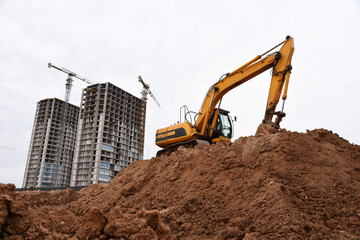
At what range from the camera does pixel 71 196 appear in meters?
9.05

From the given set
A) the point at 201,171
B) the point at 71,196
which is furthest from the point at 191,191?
the point at 71,196

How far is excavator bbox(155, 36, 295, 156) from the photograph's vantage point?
26.7 ft

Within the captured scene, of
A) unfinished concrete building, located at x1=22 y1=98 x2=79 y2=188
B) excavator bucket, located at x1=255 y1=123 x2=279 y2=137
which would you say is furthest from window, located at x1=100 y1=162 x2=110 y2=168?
excavator bucket, located at x1=255 y1=123 x2=279 y2=137

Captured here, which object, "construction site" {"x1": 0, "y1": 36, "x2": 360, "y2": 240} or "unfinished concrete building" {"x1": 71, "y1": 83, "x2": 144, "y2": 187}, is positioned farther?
"unfinished concrete building" {"x1": 71, "y1": 83, "x2": 144, "y2": 187}

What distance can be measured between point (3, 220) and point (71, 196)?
633 centimetres

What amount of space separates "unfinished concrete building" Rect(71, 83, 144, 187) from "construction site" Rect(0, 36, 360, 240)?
23.8m

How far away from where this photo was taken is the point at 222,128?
1108 cm

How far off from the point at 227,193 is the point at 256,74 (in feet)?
18.2

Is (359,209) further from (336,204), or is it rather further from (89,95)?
(89,95)

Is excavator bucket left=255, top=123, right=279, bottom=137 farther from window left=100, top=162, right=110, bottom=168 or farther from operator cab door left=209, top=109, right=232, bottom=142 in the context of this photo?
window left=100, top=162, right=110, bottom=168

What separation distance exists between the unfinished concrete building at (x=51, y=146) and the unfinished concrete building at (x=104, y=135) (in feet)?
28.4

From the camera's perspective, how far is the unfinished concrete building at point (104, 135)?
32125 millimetres

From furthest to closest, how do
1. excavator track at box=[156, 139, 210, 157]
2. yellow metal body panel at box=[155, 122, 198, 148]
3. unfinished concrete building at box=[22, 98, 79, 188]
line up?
unfinished concrete building at box=[22, 98, 79, 188], yellow metal body panel at box=[155, 122, 198, 148], excavator track at box=[156, 139, 210, 157]

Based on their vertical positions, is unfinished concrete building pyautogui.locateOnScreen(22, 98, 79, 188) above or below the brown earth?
above
